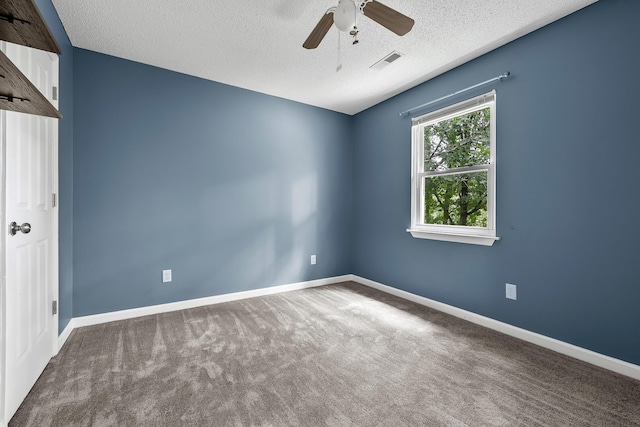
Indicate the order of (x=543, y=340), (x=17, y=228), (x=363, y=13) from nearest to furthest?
1. (x=17, y=228)
2. (x=363, y=13)
3. (x=543, y=340)

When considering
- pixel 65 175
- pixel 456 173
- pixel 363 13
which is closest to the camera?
pixel 363 13

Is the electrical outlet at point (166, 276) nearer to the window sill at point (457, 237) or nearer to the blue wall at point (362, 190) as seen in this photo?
the blue wall at point (362, 190)

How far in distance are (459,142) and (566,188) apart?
42.7 inches

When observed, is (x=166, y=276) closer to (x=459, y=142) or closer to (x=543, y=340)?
(x=459, y=142)

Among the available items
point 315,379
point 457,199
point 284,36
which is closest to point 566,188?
point 457,199

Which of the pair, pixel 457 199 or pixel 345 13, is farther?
pixel 457 199

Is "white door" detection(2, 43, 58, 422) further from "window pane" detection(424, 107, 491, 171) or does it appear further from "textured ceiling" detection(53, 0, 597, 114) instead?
"window pane" detection(424, 107, 491, 171)

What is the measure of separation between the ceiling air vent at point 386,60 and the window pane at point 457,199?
52.1 inches

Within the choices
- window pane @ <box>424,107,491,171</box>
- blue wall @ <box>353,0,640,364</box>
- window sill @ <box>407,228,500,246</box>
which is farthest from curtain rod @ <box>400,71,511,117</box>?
window sill @ <box>407,228,500,246</box>

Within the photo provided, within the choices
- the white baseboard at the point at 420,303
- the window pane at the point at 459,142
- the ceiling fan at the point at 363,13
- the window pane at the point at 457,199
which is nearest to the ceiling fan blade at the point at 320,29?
the ceiling fan at the point at 363,13

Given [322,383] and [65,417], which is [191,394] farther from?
[322,383]

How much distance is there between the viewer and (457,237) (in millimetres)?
2893

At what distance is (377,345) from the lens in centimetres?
231

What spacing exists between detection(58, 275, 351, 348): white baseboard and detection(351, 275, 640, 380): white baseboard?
1.49m
